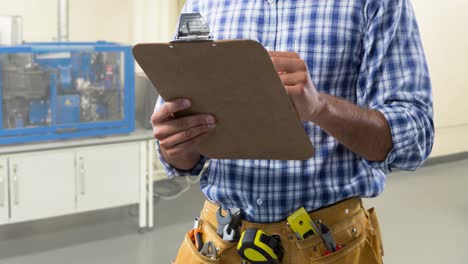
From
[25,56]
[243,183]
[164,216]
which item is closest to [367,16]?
[243,183]

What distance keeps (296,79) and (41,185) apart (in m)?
2.81

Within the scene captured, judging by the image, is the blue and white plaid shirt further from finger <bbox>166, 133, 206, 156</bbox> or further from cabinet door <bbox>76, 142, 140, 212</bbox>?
cabinet door <bbox>76, 142, 140, 212</bbox>

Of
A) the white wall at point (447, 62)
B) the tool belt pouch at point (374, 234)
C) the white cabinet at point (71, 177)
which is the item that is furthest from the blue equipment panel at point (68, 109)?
the white wall at point (447, 62)

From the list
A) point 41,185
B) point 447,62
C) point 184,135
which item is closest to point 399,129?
point 184,135

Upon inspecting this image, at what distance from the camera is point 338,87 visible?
1.31m

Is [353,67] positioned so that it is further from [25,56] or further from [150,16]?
[150,16]

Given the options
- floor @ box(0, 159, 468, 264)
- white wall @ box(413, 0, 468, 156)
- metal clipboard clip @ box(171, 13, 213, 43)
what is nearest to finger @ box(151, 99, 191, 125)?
metal clipboard clip @ box(171, 13, 213, 43)

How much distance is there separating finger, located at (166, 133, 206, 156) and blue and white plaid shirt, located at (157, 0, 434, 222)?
14 centimetres

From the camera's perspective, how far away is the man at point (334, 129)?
119 cm

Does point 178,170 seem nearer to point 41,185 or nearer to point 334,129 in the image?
point 334,129

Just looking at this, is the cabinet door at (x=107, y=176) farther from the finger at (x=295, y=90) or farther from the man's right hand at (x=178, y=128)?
the finger at (x=295, y=90)

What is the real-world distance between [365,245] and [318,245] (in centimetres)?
12

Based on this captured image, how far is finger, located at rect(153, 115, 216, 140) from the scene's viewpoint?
Result: 1130 mm

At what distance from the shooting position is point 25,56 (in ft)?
11.4
